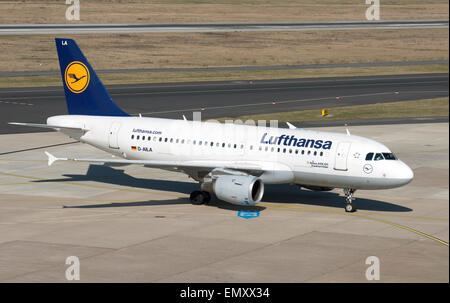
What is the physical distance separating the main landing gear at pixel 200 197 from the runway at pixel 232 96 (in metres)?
31.9

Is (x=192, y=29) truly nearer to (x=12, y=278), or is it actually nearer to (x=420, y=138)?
(x=420, y=138)

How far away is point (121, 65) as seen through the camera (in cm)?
12225

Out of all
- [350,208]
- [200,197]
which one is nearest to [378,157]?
[350,208]

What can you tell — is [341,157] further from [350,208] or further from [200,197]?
[200,197]

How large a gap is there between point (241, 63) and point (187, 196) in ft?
262

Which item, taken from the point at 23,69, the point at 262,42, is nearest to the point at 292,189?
the point at 23,69

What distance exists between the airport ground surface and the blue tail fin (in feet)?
17.0

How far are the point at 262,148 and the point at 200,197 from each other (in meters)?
4.93

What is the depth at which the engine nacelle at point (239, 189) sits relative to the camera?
146ft

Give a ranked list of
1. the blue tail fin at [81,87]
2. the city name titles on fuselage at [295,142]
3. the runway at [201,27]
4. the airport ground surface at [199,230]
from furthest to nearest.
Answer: the runway at [201,27]
the blue tail fin at [81,87]
the city name titles on fuselage at [295,142]
the airport ground surface at [199,230]

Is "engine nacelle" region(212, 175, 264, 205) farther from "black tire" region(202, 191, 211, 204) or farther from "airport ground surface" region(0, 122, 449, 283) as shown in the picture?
"black tire" region(202, 191, 211, 204)

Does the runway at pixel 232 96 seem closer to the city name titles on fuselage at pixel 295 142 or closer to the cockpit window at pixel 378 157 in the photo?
the city name titles on fuselage at pixel 295 142

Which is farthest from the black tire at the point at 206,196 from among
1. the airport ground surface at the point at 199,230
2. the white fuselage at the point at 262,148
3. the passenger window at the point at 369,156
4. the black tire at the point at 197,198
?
the passenger window at the point at 369,156

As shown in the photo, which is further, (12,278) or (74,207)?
(74,207)
